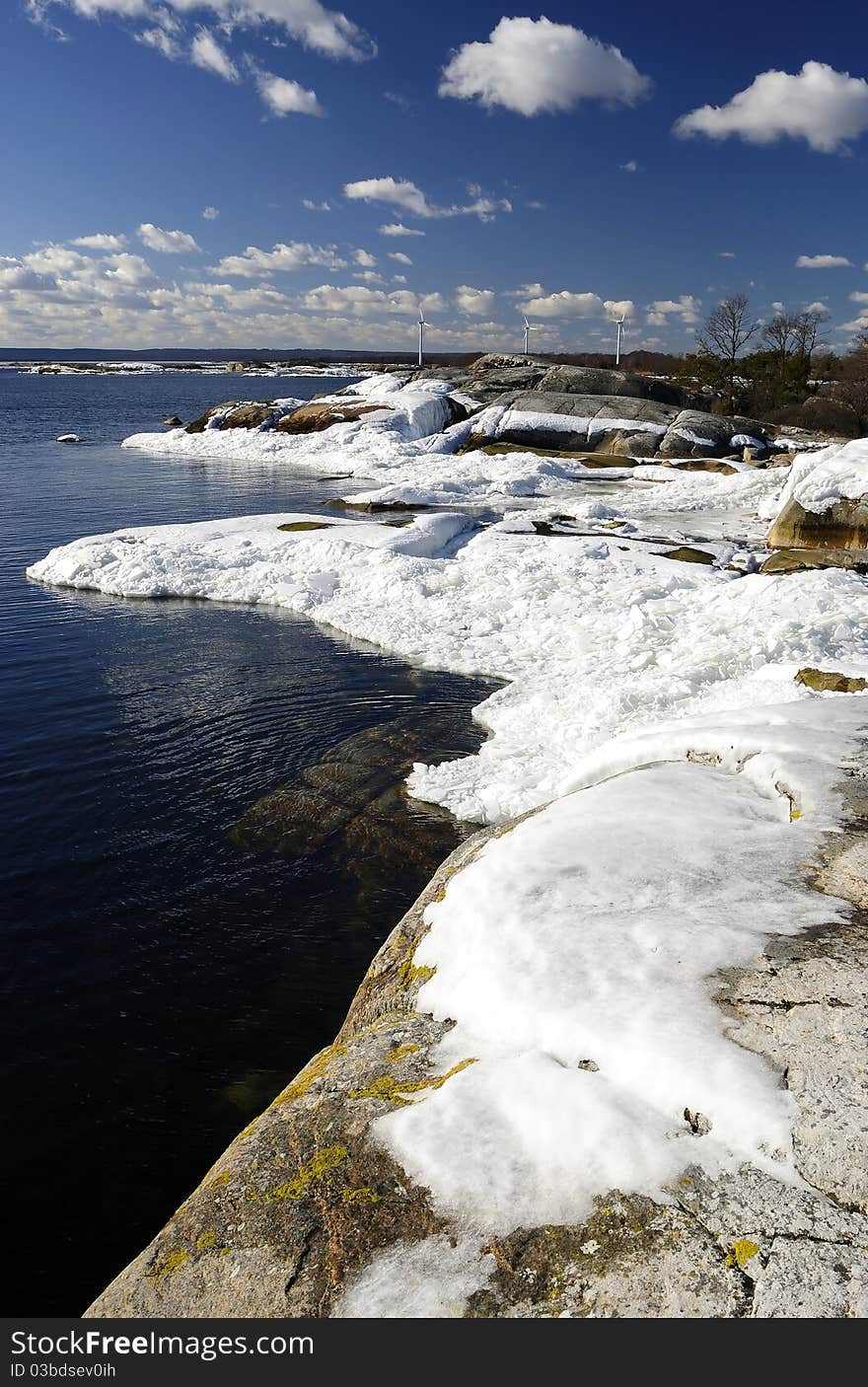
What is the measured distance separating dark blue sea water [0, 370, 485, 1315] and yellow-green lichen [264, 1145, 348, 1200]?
2.35 meters

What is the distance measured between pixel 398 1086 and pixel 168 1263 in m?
1.10

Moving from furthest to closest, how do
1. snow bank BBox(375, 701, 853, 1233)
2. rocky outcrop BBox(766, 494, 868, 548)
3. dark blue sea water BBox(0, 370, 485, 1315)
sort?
rocky outcrop BBox(766, 494, 868, 548) → dark blue sea water BBox(0, 370, 485, 1315) → snow bank BBox(375, 701, 853, 1233)

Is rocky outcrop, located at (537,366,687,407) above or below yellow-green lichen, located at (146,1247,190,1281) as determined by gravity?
above

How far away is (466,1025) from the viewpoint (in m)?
3.92

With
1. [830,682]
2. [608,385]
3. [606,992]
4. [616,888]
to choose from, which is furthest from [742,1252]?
[608,385]

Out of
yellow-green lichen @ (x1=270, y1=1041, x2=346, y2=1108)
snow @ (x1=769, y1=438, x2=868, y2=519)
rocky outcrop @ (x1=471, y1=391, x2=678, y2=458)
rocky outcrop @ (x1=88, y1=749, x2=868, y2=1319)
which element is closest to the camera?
rocky outcrop @ (x1=88, y1=749, x2=868, y2=1319)

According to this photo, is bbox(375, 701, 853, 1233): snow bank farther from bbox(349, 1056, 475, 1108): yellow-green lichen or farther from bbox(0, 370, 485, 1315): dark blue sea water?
bbox(0, 370, 485, 1315): dark blue sea water

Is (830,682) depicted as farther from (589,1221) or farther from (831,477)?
(831,477)

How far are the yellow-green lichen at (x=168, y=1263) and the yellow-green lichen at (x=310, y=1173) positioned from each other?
35 centimetres

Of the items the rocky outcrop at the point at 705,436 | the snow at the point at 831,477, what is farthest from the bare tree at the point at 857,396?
the snow at the point at 831,477

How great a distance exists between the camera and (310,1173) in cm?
325

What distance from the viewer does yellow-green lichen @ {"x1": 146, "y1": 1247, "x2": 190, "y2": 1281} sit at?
3.01 meters

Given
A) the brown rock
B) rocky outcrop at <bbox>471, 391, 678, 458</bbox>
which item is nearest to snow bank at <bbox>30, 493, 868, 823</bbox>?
the brown rock

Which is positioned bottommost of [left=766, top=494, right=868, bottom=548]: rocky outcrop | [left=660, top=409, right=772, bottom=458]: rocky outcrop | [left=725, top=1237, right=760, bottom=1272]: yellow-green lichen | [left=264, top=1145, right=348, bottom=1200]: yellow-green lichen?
[left=264, top=1145, right=348, bottom=1200]: yellow-green lichen
